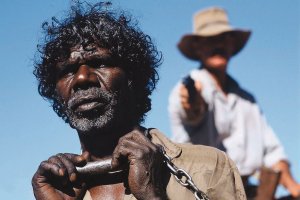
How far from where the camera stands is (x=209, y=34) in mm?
7211

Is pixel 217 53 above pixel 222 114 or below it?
above

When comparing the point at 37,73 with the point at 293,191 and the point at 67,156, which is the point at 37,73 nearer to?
the point at 67,156

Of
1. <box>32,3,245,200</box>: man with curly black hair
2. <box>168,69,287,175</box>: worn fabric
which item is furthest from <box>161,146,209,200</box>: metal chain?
<box>168,69,287,175</box>: worn fabric

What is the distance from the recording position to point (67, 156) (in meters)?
3.17

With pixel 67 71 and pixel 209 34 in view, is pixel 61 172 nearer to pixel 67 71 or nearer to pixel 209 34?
pixel 67 71

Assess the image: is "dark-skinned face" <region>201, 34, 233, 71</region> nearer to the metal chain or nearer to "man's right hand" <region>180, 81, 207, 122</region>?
"man's right hand" <region>180, 81, 207, 122</region>

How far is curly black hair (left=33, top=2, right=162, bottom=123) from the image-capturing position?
3705mm

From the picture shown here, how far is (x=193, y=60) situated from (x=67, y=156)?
4297 mm

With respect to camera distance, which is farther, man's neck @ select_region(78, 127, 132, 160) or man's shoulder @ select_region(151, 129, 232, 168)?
man's neck @ select_region(78, 127, 132, 160)

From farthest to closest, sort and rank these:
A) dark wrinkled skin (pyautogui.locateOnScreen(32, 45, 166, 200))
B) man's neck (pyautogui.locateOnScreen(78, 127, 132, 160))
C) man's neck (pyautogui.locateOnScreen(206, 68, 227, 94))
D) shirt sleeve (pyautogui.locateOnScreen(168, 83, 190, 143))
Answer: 1. man's neck (pyautogui.locateOnScreen(206, 68, 227, 94))
2. shirt sleeve (pyautogui.locateOnScreen(168, 83, 190, 143))
3. man's neck (pyautogui.locateOnScreen(78, 127, 132, 160))
4. dark wrinkled skin (pyautogui.locateOnScreen(32, 45, 166, 200))

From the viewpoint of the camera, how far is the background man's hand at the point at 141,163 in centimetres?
300

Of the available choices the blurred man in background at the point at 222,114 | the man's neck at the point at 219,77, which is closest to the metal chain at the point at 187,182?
the blurred man in background at the point at 222,114

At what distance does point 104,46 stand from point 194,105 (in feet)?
7.86

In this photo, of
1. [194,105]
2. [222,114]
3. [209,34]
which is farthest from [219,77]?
[194,105]
